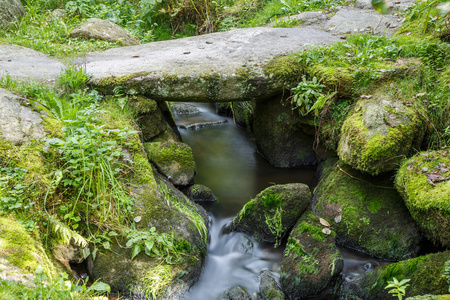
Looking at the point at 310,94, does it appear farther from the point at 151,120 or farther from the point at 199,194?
the point at 151,120

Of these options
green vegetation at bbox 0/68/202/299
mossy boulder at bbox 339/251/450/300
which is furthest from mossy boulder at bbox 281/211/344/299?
green vegetation at bbox 0/68/202/299

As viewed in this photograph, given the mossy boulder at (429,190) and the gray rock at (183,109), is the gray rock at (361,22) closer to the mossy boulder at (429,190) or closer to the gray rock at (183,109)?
the mossy boulder at (429,190)

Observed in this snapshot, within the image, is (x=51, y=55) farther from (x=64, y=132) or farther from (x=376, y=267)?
(x=376, y=267)

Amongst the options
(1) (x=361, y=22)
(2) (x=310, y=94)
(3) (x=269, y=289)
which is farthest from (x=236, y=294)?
(1) (x=361, y=22)

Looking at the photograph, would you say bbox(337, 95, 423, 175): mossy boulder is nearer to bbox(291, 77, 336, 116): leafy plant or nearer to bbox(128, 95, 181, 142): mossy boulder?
bbox(291, 77, 336, 116): leafy plant

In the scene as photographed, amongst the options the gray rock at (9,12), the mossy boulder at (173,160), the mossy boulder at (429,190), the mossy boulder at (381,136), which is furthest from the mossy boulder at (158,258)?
the gray rock at (9,12)

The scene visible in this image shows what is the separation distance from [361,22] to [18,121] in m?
6.05

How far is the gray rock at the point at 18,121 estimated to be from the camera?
3.79m

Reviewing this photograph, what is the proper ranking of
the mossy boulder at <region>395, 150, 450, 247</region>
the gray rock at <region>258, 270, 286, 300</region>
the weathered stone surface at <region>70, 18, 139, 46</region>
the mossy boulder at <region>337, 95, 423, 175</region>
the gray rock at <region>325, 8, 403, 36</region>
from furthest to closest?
1. the weathered stone surface at <region>70, 18, 139, 46</region>
2. the gray rock at <region>325, 8, 403, 36</region>
3. the mossy boulder at <region>337, 95, 423, 175</region>
4. the gray rock at <region>258, 270, 286, 300</region>
5. the mossy boulder at <region>395, 150, 450, 247</region>

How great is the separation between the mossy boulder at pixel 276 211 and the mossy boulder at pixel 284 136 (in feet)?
5.71

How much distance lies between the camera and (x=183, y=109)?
9.48m

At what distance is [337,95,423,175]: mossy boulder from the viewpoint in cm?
395

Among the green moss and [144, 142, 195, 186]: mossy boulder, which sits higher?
the green moss

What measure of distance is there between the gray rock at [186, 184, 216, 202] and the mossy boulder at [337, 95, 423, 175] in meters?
1.98
